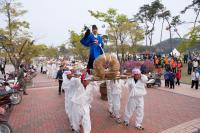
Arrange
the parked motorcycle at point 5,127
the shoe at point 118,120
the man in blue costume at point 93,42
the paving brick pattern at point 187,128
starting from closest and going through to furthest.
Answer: the parked motorcycle at point 5,127
the paving brick pattern at point 187,128
the man in blue costume at point 93,42
the shoe at point 118,120

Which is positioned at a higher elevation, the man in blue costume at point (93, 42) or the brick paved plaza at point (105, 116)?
the man in blue costume at point (93, 42)

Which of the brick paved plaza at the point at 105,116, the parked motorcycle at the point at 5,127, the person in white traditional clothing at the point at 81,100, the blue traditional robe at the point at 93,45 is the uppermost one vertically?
the blue traditional robe at the point at 93,45

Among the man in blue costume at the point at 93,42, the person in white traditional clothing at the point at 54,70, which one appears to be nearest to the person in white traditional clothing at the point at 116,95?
the man in blue costume at the point at 93,42

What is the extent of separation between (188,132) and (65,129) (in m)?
3.54

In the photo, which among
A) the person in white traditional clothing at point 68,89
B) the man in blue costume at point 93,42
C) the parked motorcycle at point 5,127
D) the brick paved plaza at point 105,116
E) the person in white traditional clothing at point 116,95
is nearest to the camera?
the parked motorcycle at point 5,127

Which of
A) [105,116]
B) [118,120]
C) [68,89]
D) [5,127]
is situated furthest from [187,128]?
[5,127]

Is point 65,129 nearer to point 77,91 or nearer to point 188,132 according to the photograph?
point 77,91

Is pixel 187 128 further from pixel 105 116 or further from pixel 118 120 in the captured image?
pixel 105 116

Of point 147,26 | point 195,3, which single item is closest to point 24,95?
point 195,3

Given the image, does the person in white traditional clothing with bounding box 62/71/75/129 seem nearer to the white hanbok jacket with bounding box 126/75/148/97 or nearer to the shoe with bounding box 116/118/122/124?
the shoe with bounding box 116/118/122/124

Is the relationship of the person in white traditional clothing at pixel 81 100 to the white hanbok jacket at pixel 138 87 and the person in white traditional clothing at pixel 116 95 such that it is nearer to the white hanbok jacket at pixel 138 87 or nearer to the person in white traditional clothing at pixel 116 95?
the white hanbok jacket at pixel 138 87

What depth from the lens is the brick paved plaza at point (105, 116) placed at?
7277 mm

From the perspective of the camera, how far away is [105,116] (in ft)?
28.8

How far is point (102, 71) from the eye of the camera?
652 cm
